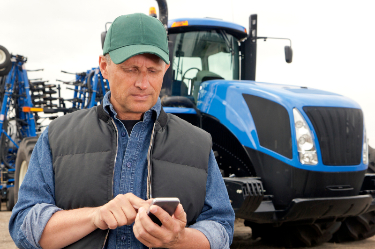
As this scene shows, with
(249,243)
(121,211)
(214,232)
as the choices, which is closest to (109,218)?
(121,211)

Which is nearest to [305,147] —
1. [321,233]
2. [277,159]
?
[277,159]

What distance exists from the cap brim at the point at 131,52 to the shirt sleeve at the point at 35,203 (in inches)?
16.0

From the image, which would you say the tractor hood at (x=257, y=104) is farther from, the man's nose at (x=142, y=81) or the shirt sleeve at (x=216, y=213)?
the man's nose at (x=142, y=81)

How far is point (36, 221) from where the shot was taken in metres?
1.37

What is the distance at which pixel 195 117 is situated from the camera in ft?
15.9

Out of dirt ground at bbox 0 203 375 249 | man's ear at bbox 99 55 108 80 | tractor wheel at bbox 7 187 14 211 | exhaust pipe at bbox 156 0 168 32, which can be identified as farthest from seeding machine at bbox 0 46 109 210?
man's ear at bbox 99 55 108 80

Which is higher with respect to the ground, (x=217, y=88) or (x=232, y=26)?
(x=232, y=26)

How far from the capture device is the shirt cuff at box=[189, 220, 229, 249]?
4.84 feet

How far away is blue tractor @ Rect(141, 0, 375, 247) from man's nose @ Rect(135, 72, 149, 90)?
247 centimetres

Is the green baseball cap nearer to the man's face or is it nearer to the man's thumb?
the man's face

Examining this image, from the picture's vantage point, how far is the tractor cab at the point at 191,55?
492 centimetres

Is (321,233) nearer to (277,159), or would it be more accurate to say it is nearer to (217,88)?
(277,159)

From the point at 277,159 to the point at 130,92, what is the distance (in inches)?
108

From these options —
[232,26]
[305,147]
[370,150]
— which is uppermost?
[232,26]
